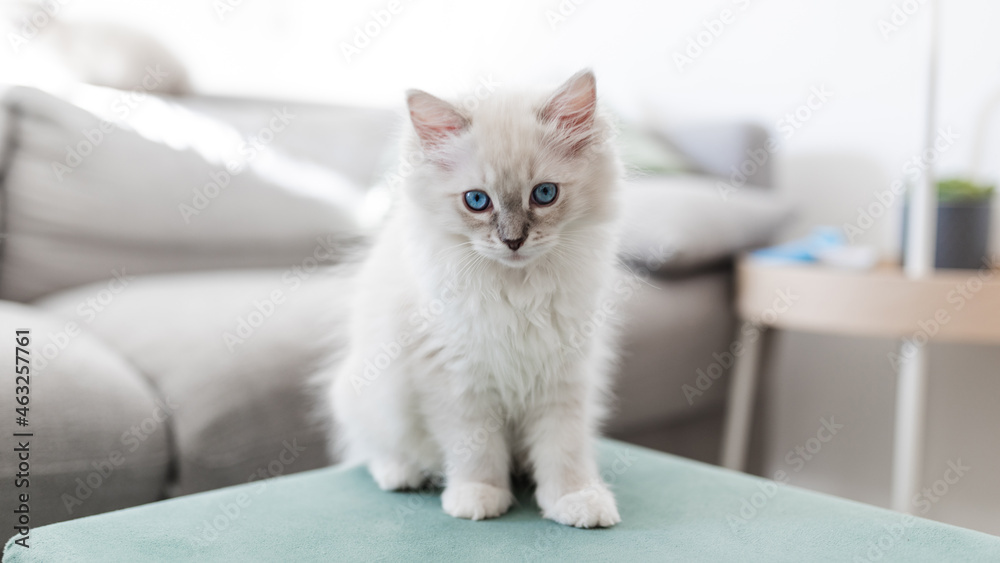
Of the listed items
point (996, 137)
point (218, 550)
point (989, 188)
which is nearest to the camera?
point (218, 550)

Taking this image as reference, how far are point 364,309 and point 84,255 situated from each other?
1.22 m

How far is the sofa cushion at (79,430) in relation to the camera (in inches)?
44.6

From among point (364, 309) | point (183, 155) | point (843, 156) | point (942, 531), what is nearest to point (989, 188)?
point (843, 156)

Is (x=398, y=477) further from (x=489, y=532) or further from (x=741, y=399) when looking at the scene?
(x=741, y=399)

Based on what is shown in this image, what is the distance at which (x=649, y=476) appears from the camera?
1.17 meters

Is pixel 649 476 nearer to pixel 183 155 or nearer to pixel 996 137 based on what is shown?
pixel 996 137

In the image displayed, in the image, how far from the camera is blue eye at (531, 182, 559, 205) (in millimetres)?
950

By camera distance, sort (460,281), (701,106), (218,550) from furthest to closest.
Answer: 1. (701,106)
2. (460,281)
3. (218,550)

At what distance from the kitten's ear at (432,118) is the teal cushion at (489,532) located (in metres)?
0.54
